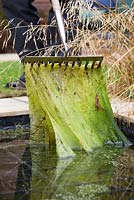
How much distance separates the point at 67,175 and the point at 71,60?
614 millimetres

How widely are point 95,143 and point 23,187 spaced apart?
0.69m

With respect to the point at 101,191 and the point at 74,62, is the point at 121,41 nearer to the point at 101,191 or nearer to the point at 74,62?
the point at 74,62

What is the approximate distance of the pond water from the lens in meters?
2.57

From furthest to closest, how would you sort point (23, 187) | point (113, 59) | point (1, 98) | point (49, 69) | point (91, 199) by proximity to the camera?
point (1, 98), point (113, 59), point (49, 69), point (23, 187), point (91, 199)

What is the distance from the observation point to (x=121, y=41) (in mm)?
3898

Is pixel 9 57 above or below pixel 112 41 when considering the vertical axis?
below

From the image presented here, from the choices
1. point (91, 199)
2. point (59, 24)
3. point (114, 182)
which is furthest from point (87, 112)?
point (91, 199)

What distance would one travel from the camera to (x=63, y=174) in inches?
113

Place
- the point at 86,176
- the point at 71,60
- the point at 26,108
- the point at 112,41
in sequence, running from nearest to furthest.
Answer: the point at 86,176 < the point at 71,60 < the point at 26,108 < the point at 112,41

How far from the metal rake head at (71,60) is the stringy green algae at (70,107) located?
2cm

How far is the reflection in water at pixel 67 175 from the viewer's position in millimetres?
2570

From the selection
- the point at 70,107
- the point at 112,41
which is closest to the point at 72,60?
the point at 70,107

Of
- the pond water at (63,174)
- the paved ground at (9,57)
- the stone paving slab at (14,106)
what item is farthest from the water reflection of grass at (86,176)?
the paved ground at (9,57)

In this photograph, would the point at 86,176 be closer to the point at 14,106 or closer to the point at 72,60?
the point at 72,60
